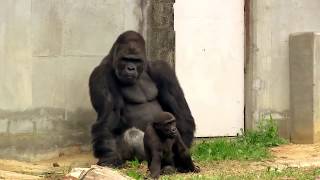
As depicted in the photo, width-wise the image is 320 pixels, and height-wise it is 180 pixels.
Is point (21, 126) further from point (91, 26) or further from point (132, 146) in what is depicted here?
point (91, 26)

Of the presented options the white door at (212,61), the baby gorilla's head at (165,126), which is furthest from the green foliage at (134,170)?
the white door at (212,61)

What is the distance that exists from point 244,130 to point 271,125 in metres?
0.40

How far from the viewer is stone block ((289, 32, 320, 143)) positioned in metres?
9.95

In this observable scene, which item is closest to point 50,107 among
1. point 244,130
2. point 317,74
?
point 244,130

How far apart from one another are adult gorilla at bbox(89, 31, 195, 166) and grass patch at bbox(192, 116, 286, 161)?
0.44 meters

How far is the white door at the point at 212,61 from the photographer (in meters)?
9.91

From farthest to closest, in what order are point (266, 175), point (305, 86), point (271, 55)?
point (271, 55)
point (305, 86)
point (266, 175)

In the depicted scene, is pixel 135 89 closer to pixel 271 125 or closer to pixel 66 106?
pixel 66 106

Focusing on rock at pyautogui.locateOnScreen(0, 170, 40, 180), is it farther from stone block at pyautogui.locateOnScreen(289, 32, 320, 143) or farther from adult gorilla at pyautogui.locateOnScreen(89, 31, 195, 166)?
stone block at pyautogui.locateOnScreen(289, 32, 320, 143)

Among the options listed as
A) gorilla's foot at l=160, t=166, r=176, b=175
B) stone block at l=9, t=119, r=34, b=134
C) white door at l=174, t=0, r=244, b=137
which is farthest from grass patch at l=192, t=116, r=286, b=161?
stone block at l=9, t=119, r=34, b=134

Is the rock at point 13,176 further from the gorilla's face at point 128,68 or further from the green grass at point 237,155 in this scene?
the gorilla's face at point 128,68

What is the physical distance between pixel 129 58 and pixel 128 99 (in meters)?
0.59

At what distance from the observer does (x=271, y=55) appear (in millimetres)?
10258

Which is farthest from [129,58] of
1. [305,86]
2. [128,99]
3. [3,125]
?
[305,86]
